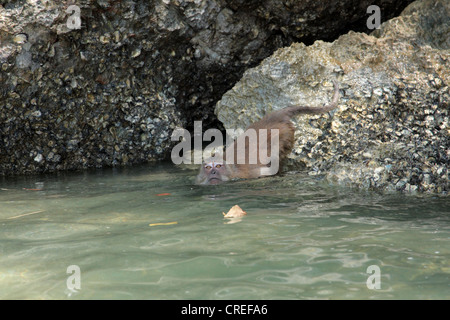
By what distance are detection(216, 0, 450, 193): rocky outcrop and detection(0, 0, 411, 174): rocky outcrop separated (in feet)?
3.34

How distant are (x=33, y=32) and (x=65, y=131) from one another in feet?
4.73

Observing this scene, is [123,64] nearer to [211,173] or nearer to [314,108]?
[211,173]

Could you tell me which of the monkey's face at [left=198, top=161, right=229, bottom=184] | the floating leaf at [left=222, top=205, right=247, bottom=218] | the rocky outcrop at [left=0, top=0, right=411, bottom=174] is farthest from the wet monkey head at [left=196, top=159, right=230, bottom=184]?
the rocky outcrop at [left=0, top=0, right=411, bottom=174]

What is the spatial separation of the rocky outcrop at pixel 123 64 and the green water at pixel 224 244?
1.76 metres

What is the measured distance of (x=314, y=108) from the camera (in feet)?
20.4

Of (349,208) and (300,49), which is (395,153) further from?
(300,49)

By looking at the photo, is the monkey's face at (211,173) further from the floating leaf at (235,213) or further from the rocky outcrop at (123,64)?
the rocky outcrop at (123,64)

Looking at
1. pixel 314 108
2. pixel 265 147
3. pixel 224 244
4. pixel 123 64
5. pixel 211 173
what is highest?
pixel 123 64

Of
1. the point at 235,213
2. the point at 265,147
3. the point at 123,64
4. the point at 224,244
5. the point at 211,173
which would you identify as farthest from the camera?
the point at 123,64

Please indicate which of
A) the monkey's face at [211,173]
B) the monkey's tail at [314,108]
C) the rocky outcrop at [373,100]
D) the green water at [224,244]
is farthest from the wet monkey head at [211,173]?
the monkey's tail at [314,108]

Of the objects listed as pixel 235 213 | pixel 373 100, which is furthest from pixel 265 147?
pixel 235 213

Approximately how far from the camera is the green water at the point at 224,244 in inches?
104

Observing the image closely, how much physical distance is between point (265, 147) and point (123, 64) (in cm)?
255
